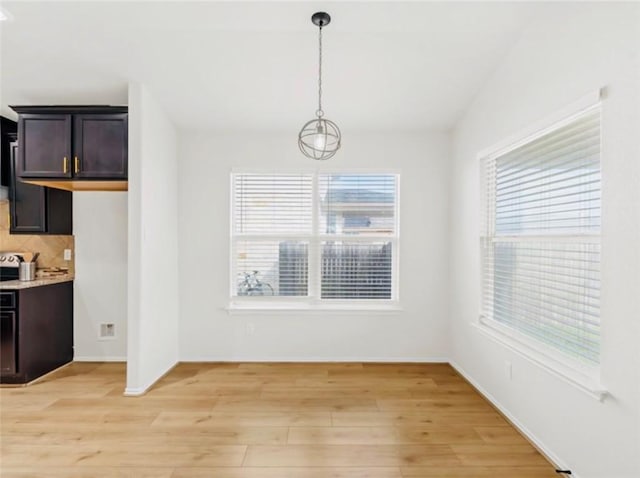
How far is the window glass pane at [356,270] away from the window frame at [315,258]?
5 centimetres

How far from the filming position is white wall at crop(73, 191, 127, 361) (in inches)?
159

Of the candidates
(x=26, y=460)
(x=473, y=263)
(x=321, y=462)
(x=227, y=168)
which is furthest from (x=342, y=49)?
(x=26, y=460)

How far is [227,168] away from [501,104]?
271 cm

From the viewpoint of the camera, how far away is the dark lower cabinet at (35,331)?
3320 millimetres

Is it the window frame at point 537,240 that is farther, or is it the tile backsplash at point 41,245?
the tile backsplash at point 41,245

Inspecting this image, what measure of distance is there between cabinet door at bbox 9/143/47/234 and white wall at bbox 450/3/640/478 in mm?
4368

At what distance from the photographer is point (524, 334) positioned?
2730mm

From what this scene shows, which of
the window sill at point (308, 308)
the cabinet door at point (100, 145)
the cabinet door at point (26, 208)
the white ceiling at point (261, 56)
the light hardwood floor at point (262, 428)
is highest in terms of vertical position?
the white ceiling at point (261, 56)

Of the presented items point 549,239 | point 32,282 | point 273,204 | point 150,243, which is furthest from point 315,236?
point 32,282

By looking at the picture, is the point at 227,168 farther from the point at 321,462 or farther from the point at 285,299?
the point at 321,462

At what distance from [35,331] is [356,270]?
3211mm

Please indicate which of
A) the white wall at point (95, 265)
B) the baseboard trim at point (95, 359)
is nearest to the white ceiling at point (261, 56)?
the white wall at point (95, 265)

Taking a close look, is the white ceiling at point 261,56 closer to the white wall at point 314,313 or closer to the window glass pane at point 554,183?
the white wall at point 314,313

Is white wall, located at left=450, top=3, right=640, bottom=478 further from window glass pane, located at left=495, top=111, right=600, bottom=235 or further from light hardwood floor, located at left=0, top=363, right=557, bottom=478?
light hardwood floor, located at left=0, top=363, right=557, bottom=478
